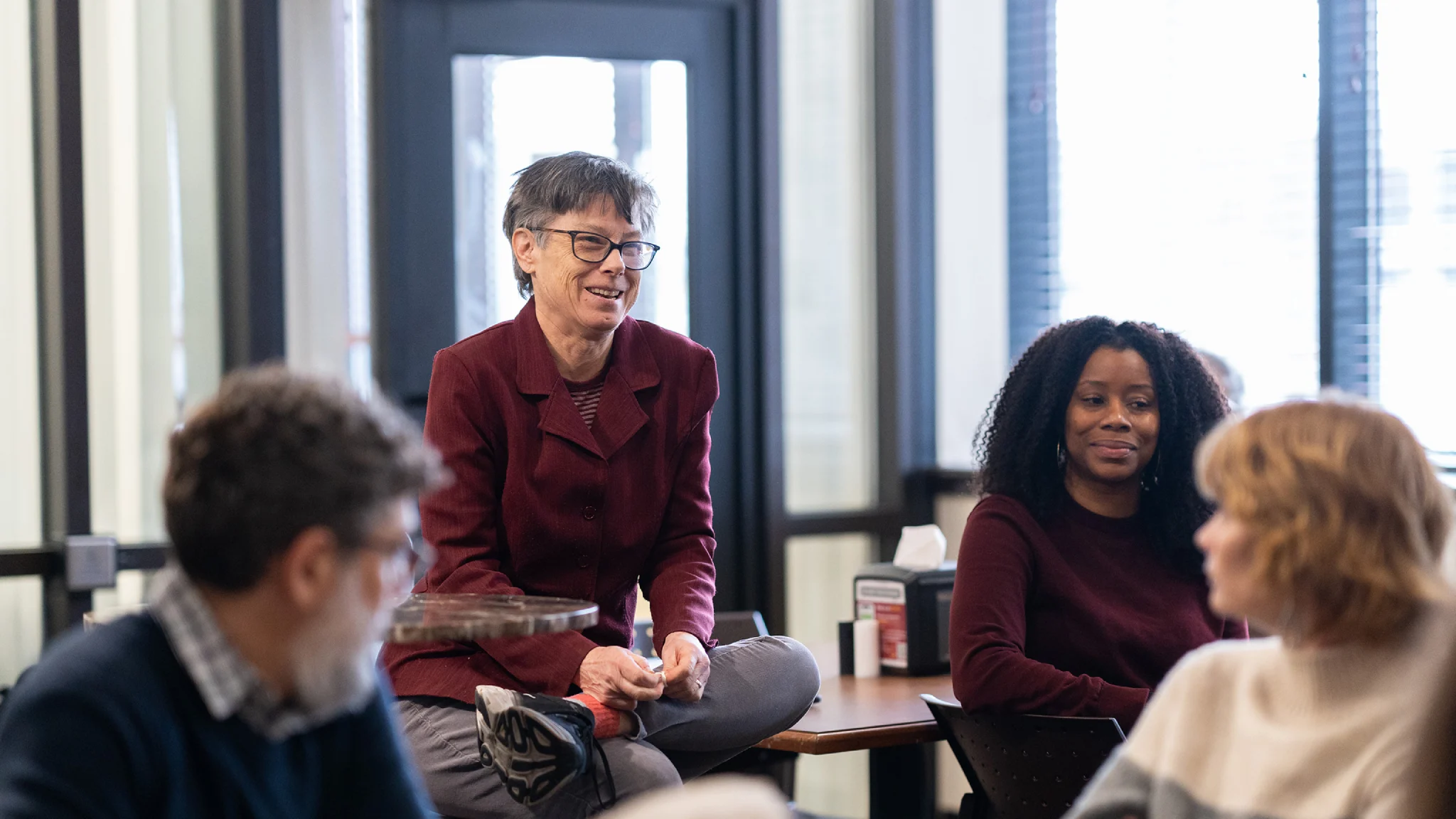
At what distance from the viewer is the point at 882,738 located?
9.16 feet

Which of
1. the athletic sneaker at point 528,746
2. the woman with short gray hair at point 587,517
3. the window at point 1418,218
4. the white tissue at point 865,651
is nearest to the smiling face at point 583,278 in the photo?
the woman with short gray hair at point 587,517

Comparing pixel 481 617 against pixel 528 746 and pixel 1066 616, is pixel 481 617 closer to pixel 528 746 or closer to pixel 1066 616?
pixel 528 746

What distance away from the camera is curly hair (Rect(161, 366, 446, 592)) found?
1.30 metres

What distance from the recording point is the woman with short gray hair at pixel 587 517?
240 cm

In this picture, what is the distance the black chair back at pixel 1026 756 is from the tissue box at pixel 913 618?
2.78 ft

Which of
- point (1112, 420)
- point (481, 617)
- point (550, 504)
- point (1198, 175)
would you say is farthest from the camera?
point (1198, 175)

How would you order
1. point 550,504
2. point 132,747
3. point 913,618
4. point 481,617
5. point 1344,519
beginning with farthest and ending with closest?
point 913,618 → point 550,504 → point 481,617 → point 1344,519 → point 132,747

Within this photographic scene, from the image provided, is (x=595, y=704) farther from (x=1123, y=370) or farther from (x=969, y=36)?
(x=969, y=36)

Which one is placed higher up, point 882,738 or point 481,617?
point 481,617

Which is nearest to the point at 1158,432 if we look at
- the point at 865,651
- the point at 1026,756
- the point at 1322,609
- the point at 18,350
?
the point at 1026,756

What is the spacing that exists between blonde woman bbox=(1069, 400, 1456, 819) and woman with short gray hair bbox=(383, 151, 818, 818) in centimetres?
103

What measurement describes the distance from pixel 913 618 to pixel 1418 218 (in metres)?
1.72

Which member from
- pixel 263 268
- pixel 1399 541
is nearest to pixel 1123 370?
pixel 1399 541

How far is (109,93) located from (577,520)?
Answer: 2.23 metres
